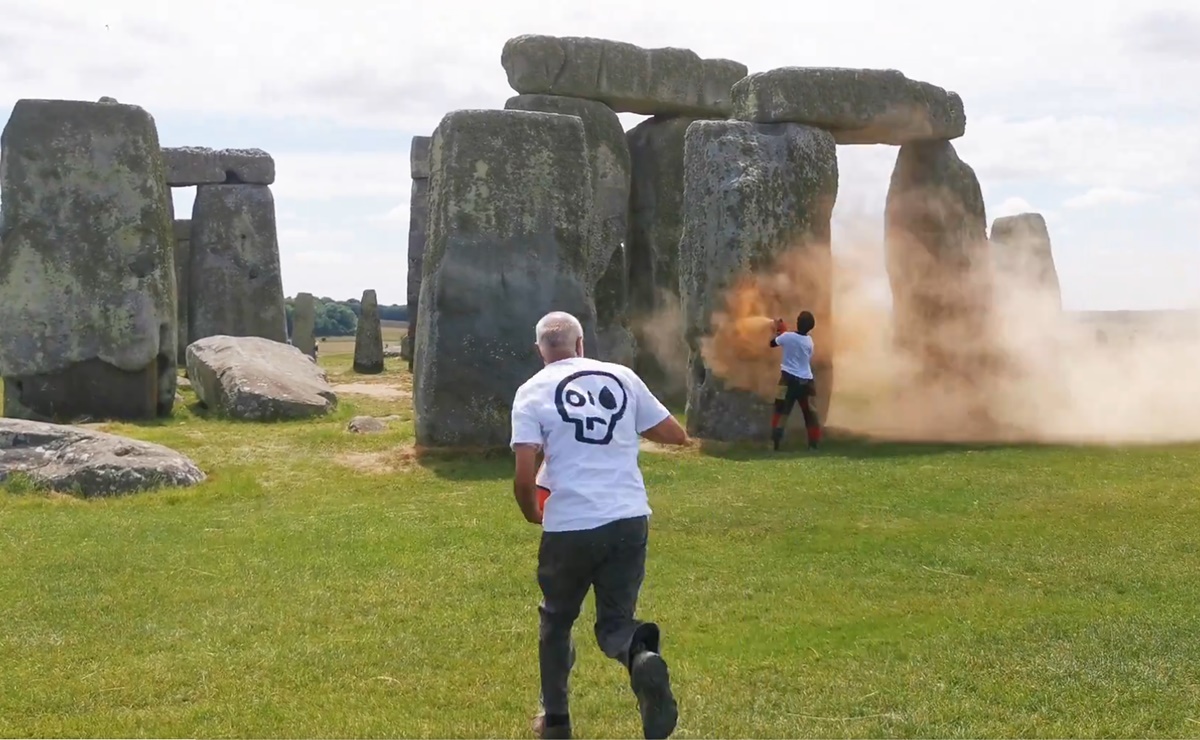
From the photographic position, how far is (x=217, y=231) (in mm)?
22359

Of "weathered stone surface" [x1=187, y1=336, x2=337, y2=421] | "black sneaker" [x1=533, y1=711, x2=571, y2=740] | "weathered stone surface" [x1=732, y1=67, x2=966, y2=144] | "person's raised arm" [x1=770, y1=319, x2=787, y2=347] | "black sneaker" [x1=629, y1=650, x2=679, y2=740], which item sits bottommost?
"black sneaker" [x1=533, y1=711, x2=571, y2=740]

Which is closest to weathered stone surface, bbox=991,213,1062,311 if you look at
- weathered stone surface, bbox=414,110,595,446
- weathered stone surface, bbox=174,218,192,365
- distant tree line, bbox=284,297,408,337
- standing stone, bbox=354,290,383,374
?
weathered stone surface, bbox=414,110,595,446

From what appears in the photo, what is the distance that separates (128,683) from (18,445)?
504 cm

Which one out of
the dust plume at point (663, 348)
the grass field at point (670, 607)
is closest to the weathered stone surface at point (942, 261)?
the grass field at point (670, 607)

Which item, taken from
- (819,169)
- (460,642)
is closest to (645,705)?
(460,642)

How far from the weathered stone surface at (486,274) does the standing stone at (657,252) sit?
19.8ft

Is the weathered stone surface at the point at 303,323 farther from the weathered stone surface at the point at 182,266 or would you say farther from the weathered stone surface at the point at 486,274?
the weathered stone surface at the point at 486,274

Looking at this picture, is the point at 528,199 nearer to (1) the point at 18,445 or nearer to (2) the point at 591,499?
(1) the point at 18,445

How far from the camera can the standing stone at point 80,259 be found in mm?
13430

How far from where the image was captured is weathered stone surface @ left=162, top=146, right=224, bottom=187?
74.2 feet

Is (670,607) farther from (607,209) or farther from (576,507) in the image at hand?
(607,209)

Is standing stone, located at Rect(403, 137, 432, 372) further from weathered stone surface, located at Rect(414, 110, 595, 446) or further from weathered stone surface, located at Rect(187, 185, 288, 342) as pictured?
weathered stone surface, located at Rect(414, 110, 595, 446)

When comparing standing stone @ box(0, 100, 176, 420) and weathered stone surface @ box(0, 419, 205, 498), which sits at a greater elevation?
standing stone @ box(0, 100, 176, 420)

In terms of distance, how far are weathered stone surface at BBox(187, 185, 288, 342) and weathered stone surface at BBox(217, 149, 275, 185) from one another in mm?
250
